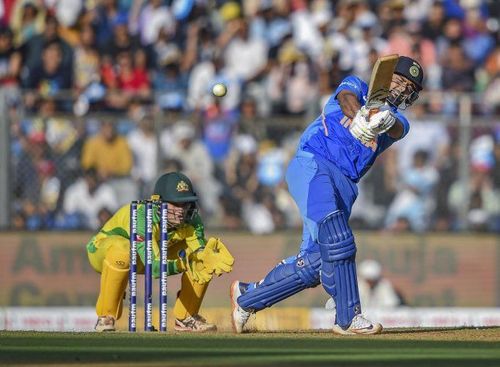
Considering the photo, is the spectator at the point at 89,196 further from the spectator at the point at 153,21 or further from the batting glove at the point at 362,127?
the batting glove at the point at 362,127

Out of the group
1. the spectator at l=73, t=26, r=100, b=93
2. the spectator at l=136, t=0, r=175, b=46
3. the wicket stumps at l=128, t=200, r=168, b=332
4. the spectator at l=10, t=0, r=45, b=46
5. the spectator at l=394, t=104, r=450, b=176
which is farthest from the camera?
the spectator at l=136, t=0, r=175, b=46

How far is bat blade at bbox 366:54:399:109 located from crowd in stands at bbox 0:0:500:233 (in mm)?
5841

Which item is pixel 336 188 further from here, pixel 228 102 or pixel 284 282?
pixel 228 102

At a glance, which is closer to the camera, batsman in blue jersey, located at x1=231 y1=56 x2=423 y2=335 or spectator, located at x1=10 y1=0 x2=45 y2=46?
batsman in blue jersey, located at x1=231 y1=56 x2=423 y2=335

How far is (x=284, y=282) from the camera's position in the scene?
10.1 m

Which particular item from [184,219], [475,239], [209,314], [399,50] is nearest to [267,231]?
[209,314]

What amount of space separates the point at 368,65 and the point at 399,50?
60 centimetres

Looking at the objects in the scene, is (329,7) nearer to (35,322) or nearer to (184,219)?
(35,322)

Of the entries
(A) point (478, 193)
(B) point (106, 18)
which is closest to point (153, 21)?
(B) point (106, 18)

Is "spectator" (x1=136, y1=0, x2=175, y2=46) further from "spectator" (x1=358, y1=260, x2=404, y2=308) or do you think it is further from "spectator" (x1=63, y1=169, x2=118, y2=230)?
"spectator" (x1=358, y1=260, x2=404, y2=308)

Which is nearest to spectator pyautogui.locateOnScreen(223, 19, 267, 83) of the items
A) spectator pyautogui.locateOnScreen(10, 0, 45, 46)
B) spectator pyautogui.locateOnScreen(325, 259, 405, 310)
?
spectator pyautogui.locateOnScreen(10, 0, 45, 46)

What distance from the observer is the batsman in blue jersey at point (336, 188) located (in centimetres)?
966

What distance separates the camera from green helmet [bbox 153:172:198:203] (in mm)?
10766

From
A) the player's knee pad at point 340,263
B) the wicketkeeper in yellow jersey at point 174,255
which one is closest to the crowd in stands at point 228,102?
the wicketkeeper in yellow jersey at point 174,255
